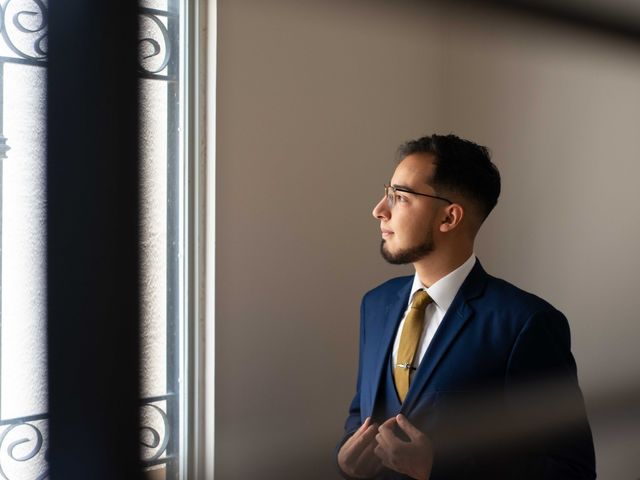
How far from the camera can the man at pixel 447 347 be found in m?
1.19

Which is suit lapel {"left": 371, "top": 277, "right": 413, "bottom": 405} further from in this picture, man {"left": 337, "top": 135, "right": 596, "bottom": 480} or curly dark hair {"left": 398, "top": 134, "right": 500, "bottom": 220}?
curly dark hair {"left": 398, "top": 134, "right": 500, "bottom": 220}

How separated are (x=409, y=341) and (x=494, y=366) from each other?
0.21 metres

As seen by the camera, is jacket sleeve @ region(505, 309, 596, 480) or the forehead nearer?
jacket sleeve @ region(505, 309, 596, 480)

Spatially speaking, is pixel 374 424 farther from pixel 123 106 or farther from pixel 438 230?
pixel 123 106

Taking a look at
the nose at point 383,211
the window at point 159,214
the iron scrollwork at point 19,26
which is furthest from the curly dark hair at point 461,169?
the iron scrollwork at point 19,26

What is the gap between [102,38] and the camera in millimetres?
153

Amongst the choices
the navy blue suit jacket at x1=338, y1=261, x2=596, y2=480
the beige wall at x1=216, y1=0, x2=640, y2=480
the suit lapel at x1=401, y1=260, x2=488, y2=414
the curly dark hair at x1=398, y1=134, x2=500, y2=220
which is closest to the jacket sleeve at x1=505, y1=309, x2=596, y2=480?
the navy blue suit jacket at x1=338, y1=261, x2=596, y2=480

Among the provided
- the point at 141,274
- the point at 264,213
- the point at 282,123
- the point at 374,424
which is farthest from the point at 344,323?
the point at 141,274

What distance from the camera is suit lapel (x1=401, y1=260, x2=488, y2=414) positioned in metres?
1.35

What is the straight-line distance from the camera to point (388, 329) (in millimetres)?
1552

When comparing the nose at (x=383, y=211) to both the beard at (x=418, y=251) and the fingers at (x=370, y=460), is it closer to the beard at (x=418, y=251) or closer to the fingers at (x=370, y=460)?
the beard at (x=418, y=251)

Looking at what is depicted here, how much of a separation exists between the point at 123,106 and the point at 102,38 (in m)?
0.02

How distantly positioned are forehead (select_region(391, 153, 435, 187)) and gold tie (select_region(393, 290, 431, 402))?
0.27 meters

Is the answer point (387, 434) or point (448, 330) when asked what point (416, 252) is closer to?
point (448, 330)
